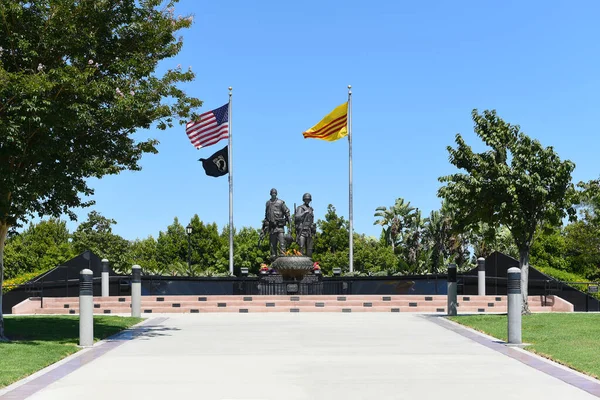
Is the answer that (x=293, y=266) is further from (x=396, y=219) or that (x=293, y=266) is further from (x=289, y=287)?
(x=396, y=219)

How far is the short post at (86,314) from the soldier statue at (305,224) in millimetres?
19750

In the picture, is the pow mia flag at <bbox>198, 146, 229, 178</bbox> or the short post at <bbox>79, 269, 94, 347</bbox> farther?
the pow mia flag at <bbox>198, 146, 229, 178</bbox>

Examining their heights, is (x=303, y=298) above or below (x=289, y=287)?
below

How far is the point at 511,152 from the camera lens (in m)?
22.9

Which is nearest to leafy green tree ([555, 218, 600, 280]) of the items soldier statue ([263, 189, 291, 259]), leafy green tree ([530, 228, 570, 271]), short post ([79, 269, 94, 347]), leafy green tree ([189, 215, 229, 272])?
leafy green tree ([530, 228, 570, 271])

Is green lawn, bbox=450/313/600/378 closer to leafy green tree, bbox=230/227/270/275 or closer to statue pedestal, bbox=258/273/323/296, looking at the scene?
statue pedestal, bbox=258/273/323/296

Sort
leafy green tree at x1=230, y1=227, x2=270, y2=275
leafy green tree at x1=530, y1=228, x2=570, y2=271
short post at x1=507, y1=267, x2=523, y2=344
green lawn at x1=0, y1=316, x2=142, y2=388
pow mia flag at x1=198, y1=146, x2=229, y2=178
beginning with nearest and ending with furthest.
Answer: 1. green lawn at x1=0, y1=316, x2=142, y2=388
2. short post at x1=507, y1=267, x2=523, y2=344
3. pow mia flag at x1=198, y1=146, x2=229, y2=178
4. leafy green tree at x1=530, y1=228, x2=570, y2=271
5. leafy green tree at x1=230, y1=227, x2=270, y2=275

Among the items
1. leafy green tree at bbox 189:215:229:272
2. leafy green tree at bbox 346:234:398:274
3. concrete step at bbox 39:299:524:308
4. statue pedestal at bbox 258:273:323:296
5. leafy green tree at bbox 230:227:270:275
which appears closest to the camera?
concrete step at bbox 39:299:524:308

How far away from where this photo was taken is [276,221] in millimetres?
34375

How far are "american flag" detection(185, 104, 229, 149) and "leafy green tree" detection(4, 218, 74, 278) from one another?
32.4 meters

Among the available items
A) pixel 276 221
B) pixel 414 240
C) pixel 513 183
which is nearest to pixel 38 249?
pixel 414 240

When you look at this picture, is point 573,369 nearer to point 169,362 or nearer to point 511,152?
point 169,362

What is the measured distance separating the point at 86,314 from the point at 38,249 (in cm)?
6501

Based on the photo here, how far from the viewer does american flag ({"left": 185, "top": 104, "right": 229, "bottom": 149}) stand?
36625mm
